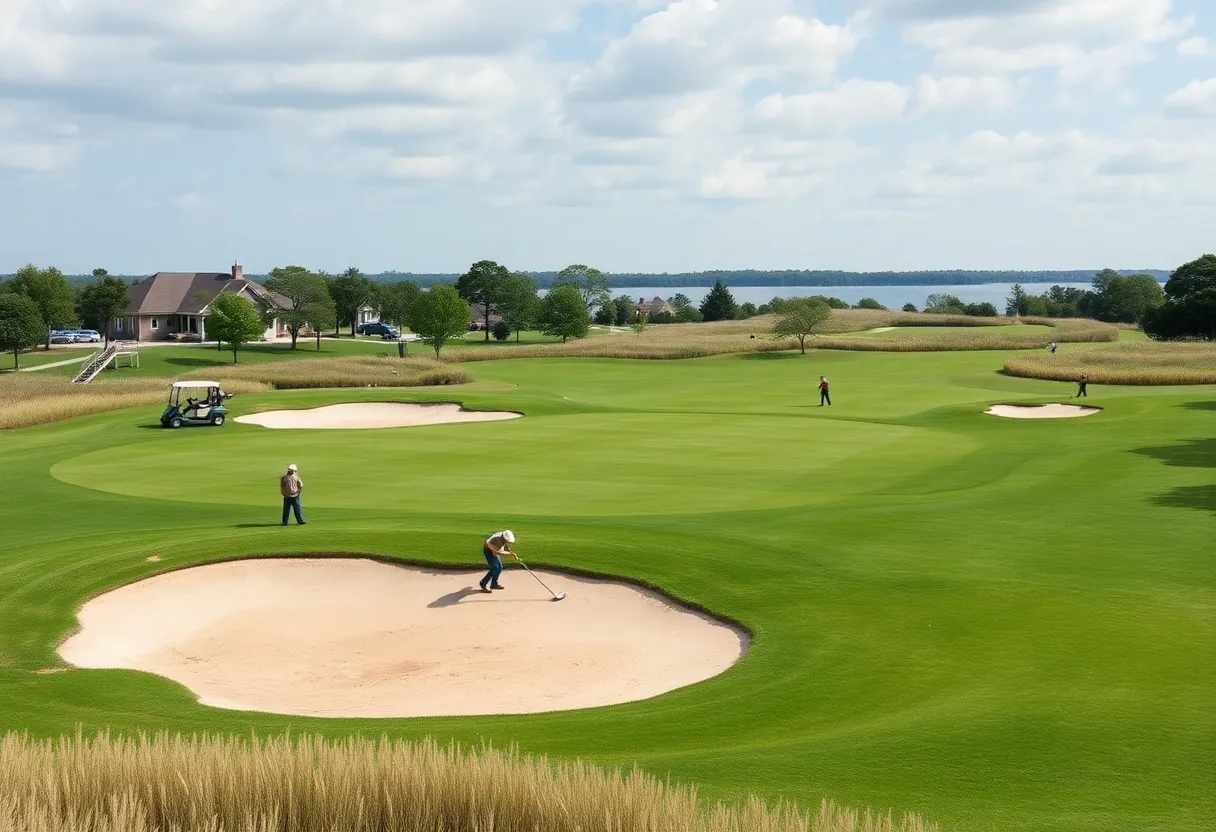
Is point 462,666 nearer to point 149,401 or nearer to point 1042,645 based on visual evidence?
point 1042,645

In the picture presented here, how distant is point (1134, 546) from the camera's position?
23.1 metres

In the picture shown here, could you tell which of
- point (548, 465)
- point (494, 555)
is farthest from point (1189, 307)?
point (494, 555)

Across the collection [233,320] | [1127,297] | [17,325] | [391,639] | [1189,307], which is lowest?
[391,639]

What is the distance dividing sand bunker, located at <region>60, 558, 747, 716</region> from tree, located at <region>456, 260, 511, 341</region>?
12041cm

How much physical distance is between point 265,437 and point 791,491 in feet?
67.8

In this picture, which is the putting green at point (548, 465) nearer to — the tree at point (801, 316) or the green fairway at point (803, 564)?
the green fairway at point (803, 564)

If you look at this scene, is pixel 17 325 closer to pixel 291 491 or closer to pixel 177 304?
pixel 177 304

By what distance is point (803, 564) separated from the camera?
21703 millimetres

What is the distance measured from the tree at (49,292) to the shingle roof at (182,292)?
19.9 ft

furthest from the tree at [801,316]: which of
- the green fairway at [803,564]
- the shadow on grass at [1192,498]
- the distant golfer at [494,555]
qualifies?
the distant golfer at [494,555]

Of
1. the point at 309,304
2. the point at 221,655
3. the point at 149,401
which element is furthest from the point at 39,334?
the point at 221,655

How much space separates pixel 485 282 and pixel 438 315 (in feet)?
135

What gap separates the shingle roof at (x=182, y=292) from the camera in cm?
11519

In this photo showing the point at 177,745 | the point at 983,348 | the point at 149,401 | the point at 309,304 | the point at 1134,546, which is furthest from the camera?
the point at 309,304
